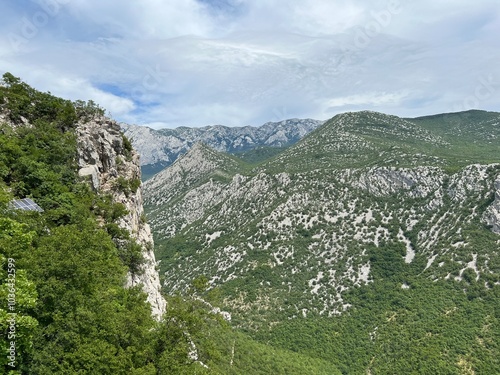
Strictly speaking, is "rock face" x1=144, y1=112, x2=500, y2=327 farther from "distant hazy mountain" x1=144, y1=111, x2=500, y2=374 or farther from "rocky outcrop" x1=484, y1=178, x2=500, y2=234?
"distant hazy mountain" x1=144, y1=111, x2=500, y2=374

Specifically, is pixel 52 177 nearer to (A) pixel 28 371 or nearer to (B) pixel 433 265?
(A) pixel 28 371

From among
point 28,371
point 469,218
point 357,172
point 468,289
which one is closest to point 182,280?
point 357,172

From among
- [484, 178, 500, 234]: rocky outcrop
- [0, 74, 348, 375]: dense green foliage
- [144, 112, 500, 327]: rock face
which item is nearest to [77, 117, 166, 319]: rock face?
[0, 74, 348, 375]: dense green foliage

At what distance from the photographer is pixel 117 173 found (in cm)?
4950

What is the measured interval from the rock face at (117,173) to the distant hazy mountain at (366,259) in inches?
2531

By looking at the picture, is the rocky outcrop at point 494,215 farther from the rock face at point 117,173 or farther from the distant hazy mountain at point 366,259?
the rock face at point 117,173

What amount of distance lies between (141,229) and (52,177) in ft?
56.7

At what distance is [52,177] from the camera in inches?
1374

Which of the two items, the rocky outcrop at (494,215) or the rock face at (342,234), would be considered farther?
the rock face at (342,234)

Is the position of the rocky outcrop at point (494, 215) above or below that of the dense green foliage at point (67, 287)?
below

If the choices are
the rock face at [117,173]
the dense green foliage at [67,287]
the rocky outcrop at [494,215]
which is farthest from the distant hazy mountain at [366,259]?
the dense green foliage at [67,287]

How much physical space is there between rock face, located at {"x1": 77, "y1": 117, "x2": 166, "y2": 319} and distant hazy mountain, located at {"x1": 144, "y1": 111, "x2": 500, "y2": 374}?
64295 millimetres

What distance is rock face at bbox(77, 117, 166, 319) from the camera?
1635 inches

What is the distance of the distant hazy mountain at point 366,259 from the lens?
89.6 m
